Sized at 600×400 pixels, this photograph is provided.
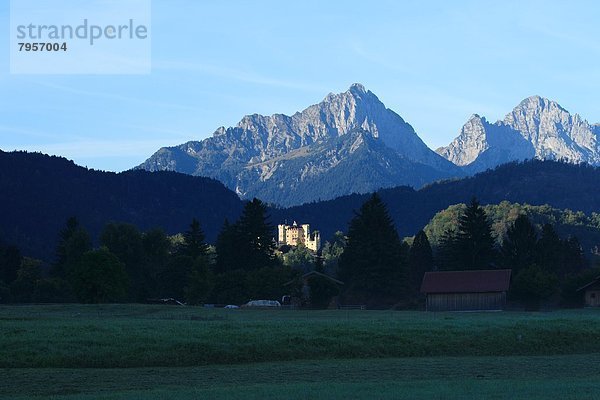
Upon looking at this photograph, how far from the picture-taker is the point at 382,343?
54656mm

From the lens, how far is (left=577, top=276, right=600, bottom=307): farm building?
111 meters

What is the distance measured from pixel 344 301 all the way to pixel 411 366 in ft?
241

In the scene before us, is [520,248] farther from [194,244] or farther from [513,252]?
[194,244]

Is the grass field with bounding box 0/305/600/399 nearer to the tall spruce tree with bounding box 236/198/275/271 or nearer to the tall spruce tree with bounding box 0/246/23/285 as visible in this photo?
the tall spruce tree with bounding box 236/198/275/271

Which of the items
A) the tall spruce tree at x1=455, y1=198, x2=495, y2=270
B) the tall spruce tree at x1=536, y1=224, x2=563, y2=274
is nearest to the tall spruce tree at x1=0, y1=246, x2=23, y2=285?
the tall spruce tree at x1=455, y1=198, x2=495, y2=270

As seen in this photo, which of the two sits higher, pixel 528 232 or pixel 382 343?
pixel 528 232

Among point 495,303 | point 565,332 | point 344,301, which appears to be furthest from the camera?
point 344,301

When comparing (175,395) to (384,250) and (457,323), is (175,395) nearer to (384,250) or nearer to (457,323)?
(457,323)

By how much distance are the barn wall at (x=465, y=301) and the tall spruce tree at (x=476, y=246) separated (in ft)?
48.1

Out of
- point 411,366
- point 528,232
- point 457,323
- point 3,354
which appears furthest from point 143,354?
point 528,232

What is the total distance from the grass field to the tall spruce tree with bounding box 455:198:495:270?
57.4 meters

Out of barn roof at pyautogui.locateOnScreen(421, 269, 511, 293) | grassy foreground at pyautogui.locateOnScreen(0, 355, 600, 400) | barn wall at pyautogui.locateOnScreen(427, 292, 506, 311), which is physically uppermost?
barn roof at pyautogui.locateOnScreen(421, 269, 511, 293)

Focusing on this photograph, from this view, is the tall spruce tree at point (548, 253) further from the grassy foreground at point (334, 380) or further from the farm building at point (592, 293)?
the grassy foreground at point (334, 380)

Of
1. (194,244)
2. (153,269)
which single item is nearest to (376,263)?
(194,244)
